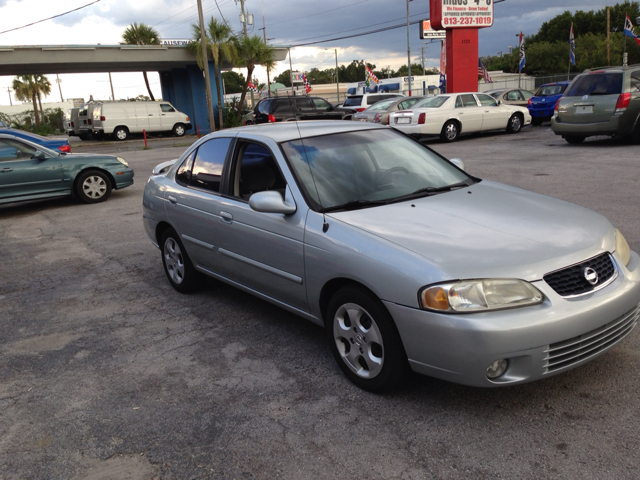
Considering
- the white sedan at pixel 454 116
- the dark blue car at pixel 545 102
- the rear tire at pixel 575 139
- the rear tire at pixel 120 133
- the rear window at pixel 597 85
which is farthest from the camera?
the rear tire at pixel 120 133

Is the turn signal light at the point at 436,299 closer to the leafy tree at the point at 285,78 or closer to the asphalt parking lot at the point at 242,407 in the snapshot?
the asphalt parking lot at the point at 242,407

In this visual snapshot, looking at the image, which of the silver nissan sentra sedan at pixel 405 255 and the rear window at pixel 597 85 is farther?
the rear window at pixel 597 85

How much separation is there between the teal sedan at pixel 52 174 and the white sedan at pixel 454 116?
30.0ft

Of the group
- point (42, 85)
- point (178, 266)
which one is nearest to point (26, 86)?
point (42, 85)

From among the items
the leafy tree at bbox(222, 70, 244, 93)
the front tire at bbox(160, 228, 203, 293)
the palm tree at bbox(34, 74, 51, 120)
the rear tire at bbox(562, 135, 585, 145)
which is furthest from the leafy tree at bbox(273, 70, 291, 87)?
the front tire at bbox(160, 228, 203, 293)

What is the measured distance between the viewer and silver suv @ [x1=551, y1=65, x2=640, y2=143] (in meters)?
13.0

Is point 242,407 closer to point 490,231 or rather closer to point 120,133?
point 490,231

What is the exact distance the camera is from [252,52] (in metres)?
33.4

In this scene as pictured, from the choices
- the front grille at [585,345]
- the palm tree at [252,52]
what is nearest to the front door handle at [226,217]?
the front grille at [585,345]

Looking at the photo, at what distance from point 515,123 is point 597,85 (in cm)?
687

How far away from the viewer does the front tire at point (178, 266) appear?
209 inches

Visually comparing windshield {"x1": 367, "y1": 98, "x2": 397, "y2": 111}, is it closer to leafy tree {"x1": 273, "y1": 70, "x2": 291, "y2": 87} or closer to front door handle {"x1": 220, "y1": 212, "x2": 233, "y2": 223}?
front door handle {"x1": 220, "y1": 212, "x2": 233, "y2": 223}

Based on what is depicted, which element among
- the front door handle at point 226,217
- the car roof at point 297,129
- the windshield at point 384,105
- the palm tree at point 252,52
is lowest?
the front door handle at point 226,217

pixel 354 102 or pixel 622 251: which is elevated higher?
pixel 354 102
